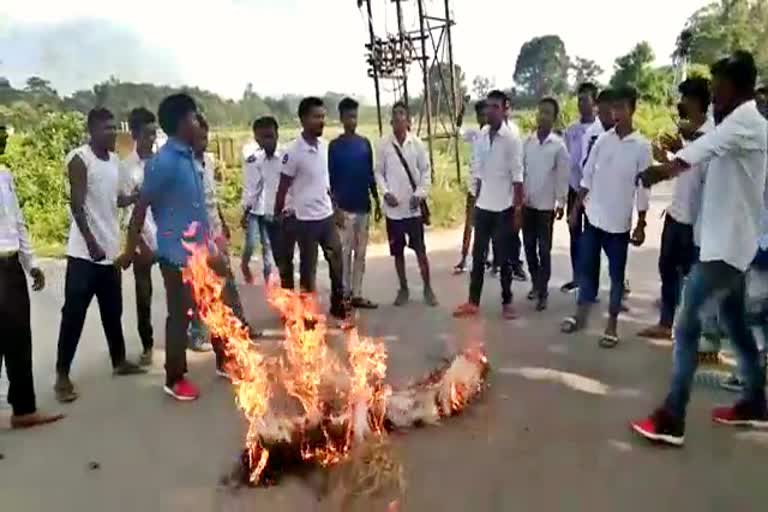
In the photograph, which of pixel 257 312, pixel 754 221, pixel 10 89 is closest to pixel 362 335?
pixel 257 312

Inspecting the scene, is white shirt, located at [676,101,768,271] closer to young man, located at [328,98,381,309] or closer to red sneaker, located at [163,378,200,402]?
red sneaker, located at [163,378,200,402]

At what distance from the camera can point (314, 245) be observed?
6.89 m

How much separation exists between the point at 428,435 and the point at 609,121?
11.9 ft

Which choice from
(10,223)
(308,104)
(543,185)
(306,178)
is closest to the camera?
(10,223)

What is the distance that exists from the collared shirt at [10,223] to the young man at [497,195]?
3.74 m

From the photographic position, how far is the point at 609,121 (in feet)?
22.3

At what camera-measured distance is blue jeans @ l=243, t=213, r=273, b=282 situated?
809 centimetres

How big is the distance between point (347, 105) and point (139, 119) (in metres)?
1.92

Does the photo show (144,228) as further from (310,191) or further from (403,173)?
(403,173)

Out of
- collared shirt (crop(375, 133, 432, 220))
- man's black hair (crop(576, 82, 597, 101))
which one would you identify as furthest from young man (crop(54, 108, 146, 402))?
man's black hair (crop(576, 82, 597, 101))

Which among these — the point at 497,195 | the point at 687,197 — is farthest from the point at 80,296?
the point at 687,197

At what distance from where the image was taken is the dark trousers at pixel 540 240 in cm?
721

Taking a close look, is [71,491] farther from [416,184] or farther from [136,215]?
[416,184]

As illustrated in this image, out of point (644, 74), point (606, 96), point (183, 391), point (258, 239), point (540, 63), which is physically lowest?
point (183, 391)
